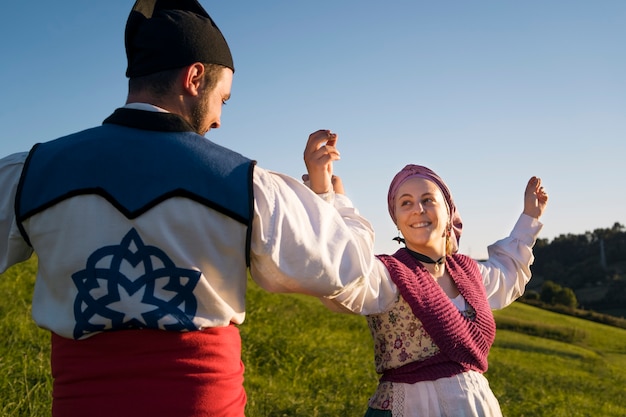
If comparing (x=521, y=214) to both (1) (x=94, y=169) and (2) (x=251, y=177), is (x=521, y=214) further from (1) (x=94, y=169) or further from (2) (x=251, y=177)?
(1) (x=94, y=169)

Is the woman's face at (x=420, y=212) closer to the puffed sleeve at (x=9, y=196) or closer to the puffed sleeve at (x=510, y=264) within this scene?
the puffed sleeve at (x=510, y=264)

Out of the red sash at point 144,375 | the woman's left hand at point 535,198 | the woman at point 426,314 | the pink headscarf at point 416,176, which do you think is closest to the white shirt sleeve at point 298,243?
the red sash at point 144,375

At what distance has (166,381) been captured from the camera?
5.88ft

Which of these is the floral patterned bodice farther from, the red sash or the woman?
the red sash

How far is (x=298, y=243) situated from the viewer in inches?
72.0

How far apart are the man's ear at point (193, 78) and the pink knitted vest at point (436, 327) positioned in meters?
1.28

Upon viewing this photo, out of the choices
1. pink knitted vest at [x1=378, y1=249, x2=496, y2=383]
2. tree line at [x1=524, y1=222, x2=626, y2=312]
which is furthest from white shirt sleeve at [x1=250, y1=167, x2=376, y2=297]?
tree line at [x1=524, y1=222, x2=626, y2=312]

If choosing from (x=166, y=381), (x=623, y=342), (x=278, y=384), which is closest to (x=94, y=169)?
(x=166, y=381)

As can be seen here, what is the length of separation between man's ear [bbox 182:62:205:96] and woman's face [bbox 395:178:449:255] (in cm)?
136

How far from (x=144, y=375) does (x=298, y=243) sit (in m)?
0.54

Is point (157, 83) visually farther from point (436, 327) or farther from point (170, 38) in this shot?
point (436, 327)

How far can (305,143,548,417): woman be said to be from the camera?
285 centimetres

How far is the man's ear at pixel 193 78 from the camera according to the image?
2008 millimetres

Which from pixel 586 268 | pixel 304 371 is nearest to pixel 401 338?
pixel 304 371
